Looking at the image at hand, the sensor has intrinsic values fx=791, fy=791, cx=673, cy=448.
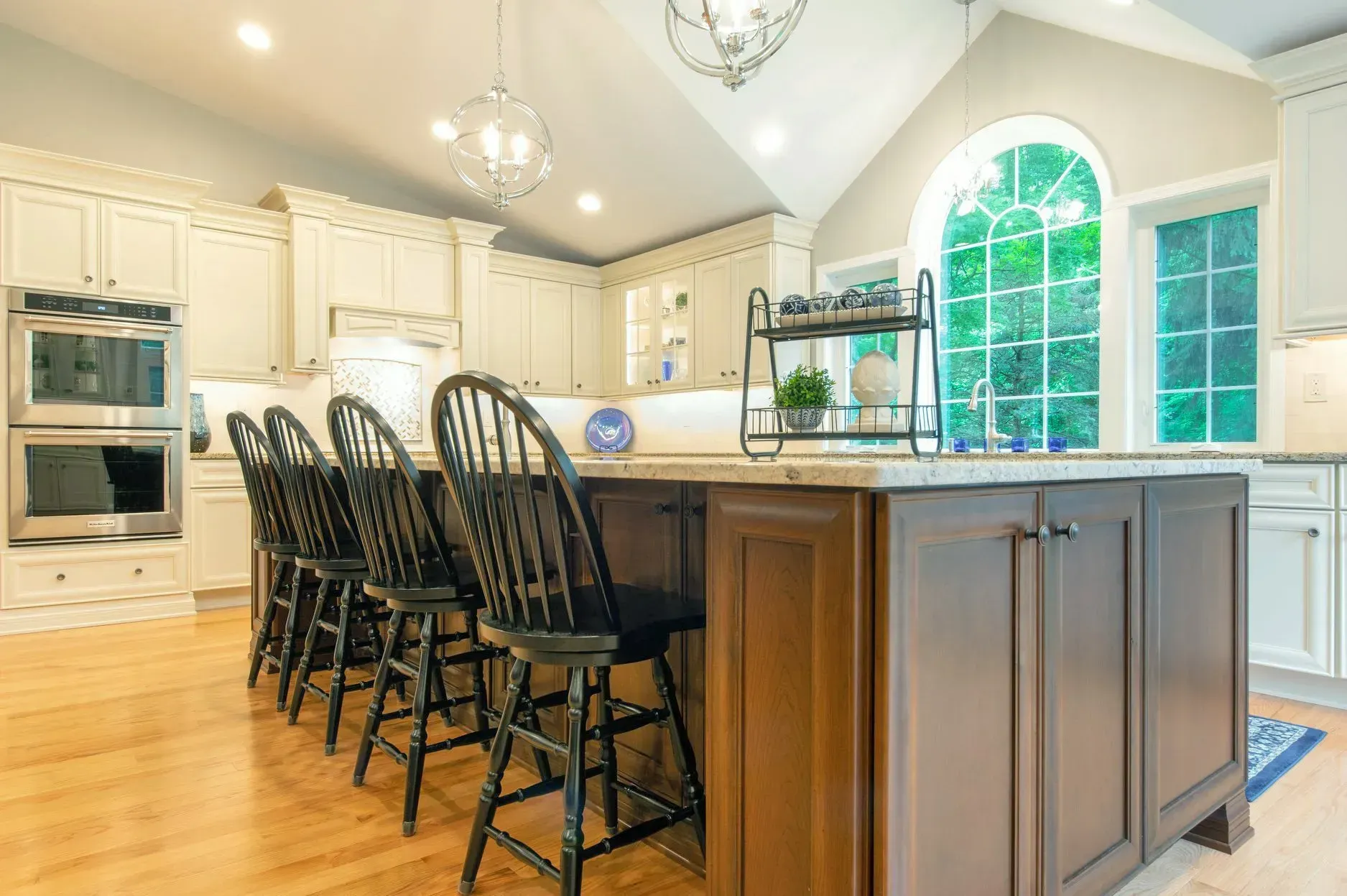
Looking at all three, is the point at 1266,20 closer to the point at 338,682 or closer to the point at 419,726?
the point at 419,726

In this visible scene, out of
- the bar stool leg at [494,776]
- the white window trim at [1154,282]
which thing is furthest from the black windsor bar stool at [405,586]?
the white window trim at [1154,282]

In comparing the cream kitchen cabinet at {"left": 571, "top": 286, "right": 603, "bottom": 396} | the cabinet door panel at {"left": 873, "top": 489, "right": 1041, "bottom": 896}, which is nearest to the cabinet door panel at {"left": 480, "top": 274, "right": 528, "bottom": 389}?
the cream kitchen cabinet at {"left": 571, "top": 286, "right": 603, "bottom": 396}

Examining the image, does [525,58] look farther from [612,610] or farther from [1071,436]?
[612,610]

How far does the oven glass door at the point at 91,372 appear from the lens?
13.5ft

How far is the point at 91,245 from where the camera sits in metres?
4.31

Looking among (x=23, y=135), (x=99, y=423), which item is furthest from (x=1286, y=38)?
(x=23, y=135)

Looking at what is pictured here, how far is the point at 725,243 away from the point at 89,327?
372 cm

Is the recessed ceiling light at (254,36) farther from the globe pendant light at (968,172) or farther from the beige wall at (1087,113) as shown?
the globe pendant light at (968,172)

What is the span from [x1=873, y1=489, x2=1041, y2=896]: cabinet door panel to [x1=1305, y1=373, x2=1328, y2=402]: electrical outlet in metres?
2.87

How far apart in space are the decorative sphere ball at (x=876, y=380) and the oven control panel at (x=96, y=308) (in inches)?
166

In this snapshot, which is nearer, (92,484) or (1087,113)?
(1087,113)

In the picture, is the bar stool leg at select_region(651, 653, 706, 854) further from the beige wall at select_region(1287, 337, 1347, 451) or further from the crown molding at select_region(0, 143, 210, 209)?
the crown molding at select_region(0, 143, 210, 209)

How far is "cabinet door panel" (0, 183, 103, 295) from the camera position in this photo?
4098mm

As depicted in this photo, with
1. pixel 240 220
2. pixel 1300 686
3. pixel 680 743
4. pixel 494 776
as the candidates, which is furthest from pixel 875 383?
pixel 240 220
